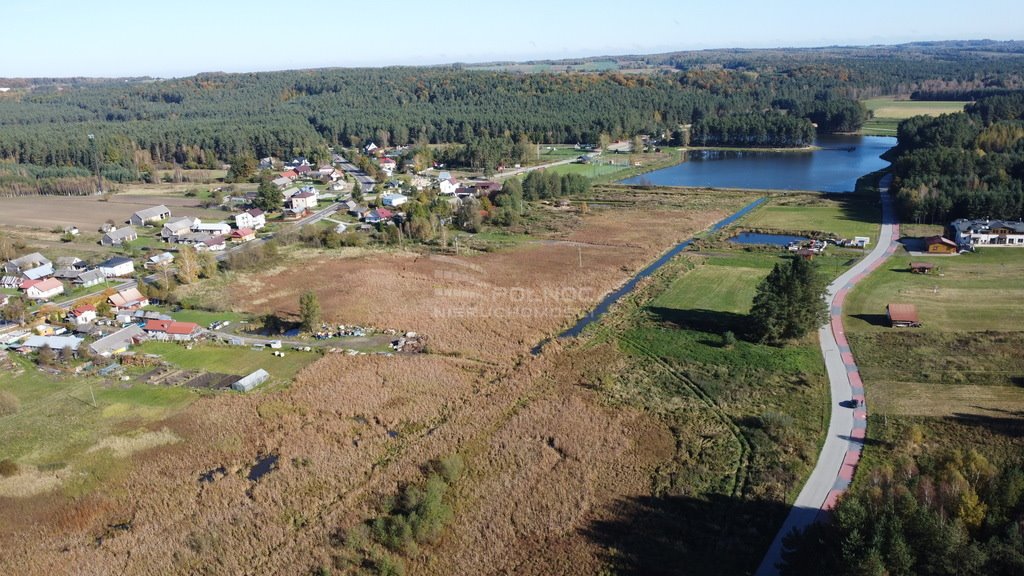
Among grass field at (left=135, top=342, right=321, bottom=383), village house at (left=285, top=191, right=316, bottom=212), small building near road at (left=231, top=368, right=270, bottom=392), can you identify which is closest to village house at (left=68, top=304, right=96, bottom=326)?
grass field at (left=135, top=342, right=321, bottom=383)

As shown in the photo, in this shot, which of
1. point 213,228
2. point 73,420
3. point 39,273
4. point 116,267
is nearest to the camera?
point 73,420

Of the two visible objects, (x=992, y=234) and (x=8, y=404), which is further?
(x=992, y=234)

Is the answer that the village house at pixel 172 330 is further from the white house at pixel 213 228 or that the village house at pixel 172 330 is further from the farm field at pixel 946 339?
the farm field at pixel 946 339

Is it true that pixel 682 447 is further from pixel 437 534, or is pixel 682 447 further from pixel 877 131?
pixel 877 131

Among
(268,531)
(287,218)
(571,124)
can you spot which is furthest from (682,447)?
(571,124)

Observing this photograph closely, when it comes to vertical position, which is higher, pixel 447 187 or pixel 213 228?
pixel 447 187

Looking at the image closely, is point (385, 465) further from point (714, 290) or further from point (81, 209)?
point (81, 209)

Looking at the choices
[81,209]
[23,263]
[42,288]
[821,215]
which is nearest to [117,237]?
[23,263]
